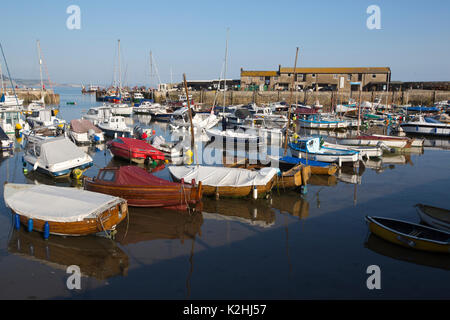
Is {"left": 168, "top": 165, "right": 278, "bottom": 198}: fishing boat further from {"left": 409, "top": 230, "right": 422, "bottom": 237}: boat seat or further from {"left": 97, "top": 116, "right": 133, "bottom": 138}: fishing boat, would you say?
{"left": 97, "top": 116, "right": 133, "bottom": 138}: fishing boat

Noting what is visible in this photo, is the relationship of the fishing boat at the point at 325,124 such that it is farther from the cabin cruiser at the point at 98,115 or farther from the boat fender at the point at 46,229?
the boat fender at the point at 46,229

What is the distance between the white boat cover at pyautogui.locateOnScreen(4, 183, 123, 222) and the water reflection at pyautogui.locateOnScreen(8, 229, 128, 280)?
81cm

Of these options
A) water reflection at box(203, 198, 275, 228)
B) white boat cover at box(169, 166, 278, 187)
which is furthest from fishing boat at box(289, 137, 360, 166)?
water reflection at box(203, 198, 275, 228)

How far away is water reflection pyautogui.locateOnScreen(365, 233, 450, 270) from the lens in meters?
10.6

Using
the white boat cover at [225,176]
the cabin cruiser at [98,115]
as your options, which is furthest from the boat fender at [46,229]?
the cabin cruiser at [98,115]

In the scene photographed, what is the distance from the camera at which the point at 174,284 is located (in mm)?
9461

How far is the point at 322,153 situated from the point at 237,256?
545 inches

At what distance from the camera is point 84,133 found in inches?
1178

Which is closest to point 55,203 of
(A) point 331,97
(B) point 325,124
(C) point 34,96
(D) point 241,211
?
(D) point 241,211

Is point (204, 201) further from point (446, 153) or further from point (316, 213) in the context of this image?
point (446, 153)

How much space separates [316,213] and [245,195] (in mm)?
3232

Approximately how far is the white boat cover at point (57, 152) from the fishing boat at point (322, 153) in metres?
13.7

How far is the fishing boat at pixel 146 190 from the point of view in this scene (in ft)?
46.6
